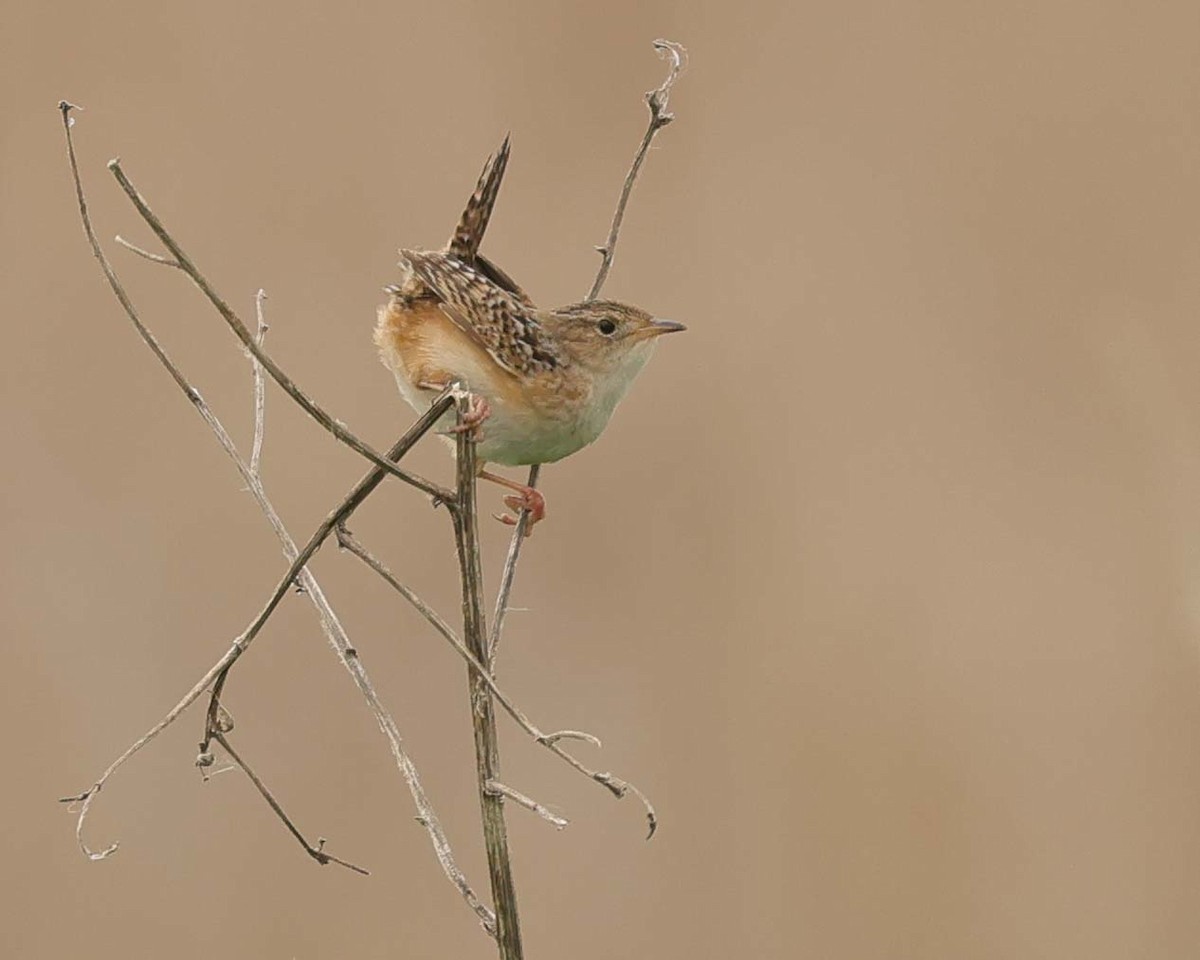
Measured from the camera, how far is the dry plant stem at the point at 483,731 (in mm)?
1033

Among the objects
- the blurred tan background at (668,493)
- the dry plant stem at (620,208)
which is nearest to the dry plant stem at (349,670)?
the dry plant stem at (620,208)

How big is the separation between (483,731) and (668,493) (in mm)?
2685

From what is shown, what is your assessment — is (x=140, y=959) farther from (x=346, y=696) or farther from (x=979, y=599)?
(x=979, y=599)

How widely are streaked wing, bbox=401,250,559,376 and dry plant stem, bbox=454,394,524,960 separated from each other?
0.97 meters

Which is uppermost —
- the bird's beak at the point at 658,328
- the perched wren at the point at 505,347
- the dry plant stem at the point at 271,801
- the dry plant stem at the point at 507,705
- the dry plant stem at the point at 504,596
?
the bird's beak at the point at 658,328

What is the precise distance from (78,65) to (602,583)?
2.01 m

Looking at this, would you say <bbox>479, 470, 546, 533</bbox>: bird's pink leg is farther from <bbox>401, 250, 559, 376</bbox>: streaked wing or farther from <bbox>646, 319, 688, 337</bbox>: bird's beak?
<bbox>646, 319, 688, 337</bbox>: bird's beak

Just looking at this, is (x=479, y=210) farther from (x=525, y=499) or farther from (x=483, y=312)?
Answer: (x=525, y=499)

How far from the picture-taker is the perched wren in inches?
74.7

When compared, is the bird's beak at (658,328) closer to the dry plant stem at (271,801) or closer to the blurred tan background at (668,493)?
the dry plant stem at (271,801)

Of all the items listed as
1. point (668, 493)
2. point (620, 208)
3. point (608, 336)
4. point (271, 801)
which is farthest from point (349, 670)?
point (668, 493)

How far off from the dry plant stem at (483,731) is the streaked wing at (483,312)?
3.18 feet

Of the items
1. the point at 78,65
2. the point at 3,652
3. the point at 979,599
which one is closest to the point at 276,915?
the point at 3,652

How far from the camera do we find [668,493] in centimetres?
374
